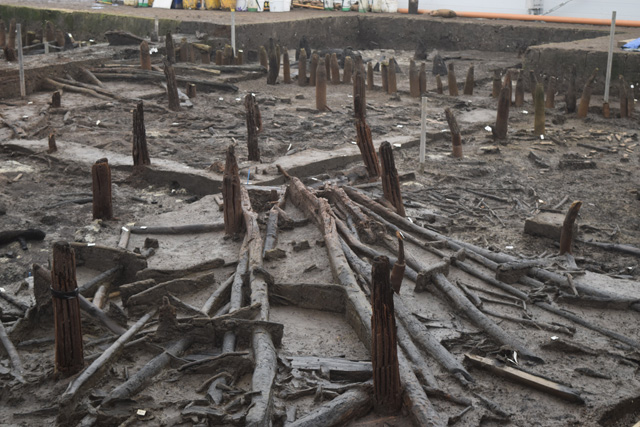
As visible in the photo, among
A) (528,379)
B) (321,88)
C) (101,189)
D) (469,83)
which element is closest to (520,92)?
(469,83)

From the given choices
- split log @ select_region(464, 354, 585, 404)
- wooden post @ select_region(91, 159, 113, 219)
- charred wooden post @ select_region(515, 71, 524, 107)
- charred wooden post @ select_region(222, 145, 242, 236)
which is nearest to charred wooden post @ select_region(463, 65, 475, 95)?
charred wooden post @ select_region(515, 71, 524, 107)

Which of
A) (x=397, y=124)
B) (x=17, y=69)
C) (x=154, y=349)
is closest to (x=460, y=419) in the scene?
(x=154, y=349)

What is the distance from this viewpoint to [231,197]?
863cm

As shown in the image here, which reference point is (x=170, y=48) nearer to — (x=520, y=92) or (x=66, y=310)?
(x=520, y=92)

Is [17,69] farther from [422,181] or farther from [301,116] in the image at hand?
[422,181]

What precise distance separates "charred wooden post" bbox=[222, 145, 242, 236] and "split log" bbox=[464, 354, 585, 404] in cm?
357

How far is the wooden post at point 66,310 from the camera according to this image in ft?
17.5

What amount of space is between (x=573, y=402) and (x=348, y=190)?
4738 millimetres

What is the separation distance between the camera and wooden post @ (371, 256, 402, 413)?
4.96 m

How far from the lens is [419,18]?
28.0 metres

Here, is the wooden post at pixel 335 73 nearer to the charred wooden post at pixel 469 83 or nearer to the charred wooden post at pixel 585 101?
the charred wooden post at pixel 469 83

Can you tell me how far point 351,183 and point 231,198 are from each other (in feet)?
9.16

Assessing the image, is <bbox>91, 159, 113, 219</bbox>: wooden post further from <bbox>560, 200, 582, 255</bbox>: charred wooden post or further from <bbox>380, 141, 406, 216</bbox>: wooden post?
<bbox>560, 200, 582, 255</bbox>: charred wooden post

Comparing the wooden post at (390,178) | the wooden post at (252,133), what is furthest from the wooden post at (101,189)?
the wooden post at (390,178)
